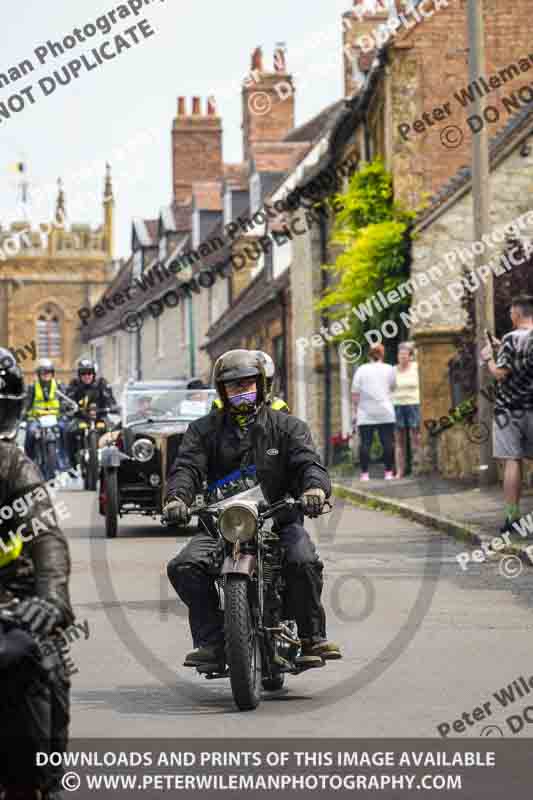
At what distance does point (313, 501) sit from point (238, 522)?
0.37 m

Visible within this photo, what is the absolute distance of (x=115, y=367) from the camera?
77688 millimetres

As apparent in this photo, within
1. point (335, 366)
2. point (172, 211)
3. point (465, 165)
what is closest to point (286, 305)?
point (335, 366)

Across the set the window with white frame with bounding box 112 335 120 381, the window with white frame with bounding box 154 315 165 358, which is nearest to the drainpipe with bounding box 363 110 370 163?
the window with white frame with bounding box 154 315 165 358

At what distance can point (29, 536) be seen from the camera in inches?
168

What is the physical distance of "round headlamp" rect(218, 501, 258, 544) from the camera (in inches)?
285

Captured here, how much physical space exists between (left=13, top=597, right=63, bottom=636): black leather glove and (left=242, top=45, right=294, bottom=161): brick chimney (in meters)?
45.9

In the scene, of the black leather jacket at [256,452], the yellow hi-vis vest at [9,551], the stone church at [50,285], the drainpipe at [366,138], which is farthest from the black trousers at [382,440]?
the stone church at [50,285]

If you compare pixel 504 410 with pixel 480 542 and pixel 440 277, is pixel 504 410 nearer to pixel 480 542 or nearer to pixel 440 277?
pixel 480 542

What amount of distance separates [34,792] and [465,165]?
995 inches

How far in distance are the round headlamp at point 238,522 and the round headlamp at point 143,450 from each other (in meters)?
9.29

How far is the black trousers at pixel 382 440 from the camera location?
2156cm

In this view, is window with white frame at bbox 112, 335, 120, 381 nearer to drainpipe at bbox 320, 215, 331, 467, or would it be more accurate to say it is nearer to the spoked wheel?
drainpipe at bbox 320, 215, 331, 467

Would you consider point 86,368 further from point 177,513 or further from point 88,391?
point 177,513

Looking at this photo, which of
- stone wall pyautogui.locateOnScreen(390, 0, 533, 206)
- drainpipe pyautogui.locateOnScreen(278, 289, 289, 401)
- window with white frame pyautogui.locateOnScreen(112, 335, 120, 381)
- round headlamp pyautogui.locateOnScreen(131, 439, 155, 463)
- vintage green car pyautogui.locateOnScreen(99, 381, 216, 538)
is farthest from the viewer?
window with white frame pyautogui.locateOnScreen(112, 335, 120, 381)
